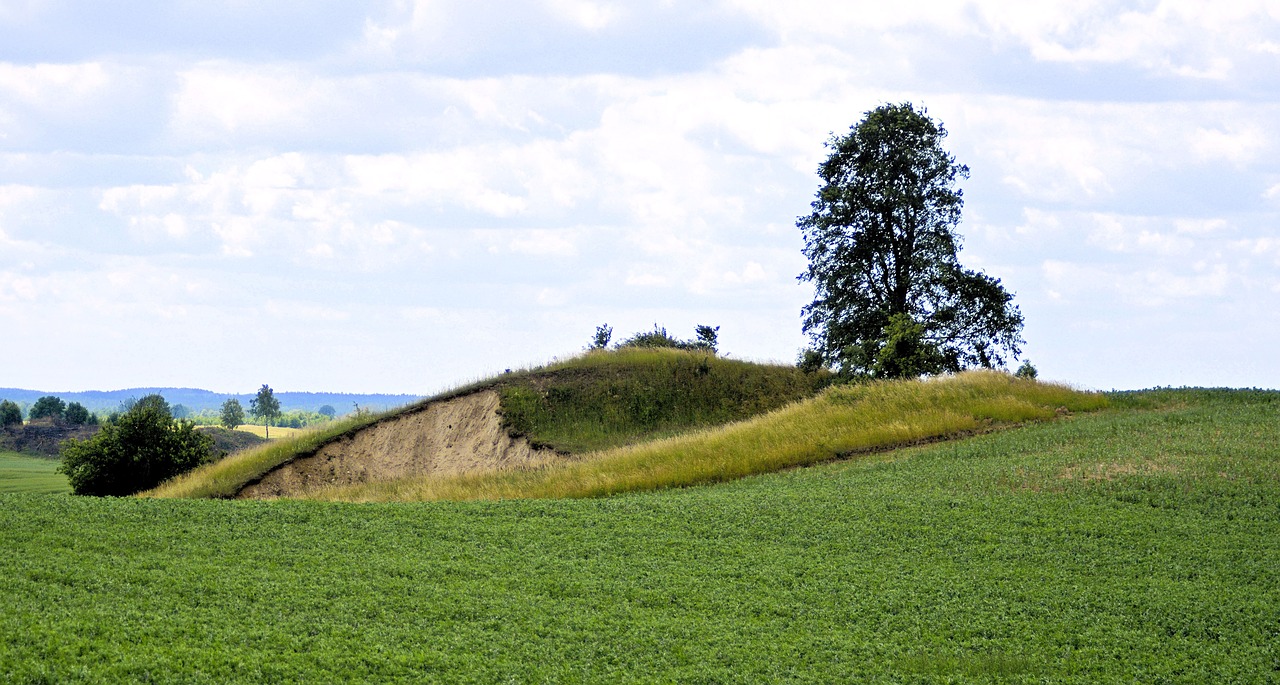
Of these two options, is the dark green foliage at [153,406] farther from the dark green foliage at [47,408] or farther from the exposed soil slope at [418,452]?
the dark green foliage at [47,408]

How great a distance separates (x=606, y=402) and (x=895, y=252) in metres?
12.2

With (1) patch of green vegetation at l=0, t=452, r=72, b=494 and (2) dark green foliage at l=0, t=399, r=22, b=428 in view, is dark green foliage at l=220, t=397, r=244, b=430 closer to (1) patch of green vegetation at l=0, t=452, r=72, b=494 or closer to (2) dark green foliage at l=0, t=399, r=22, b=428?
(2) dark green foliage at l=0, t=399, r=22, b=428

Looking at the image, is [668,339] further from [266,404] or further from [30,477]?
[266,404]

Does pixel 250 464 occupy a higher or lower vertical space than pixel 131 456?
lower

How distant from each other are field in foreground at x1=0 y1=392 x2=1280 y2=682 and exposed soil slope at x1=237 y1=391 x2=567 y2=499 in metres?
15.8

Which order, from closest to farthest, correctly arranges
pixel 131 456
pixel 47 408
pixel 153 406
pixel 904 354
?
1. pixel 904 354
2. pixel 131 456
3. pixel 153 406
4. pixel 47 408

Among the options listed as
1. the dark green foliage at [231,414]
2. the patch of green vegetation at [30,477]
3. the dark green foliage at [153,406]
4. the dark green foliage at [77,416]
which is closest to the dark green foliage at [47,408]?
the dark green foliage at [77,416]

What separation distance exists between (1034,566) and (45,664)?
36.5ft

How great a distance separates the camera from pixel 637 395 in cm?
3575

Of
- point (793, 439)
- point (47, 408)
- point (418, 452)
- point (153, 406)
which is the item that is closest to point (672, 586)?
point (793, 439)

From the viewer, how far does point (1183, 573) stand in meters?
12.2

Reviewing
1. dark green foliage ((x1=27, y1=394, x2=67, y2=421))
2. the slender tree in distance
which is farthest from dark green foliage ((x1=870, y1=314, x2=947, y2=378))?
the slender tree in distance

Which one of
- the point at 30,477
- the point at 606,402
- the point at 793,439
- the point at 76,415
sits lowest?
the point at 30,477

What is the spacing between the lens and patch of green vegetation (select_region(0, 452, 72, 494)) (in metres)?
44.6
